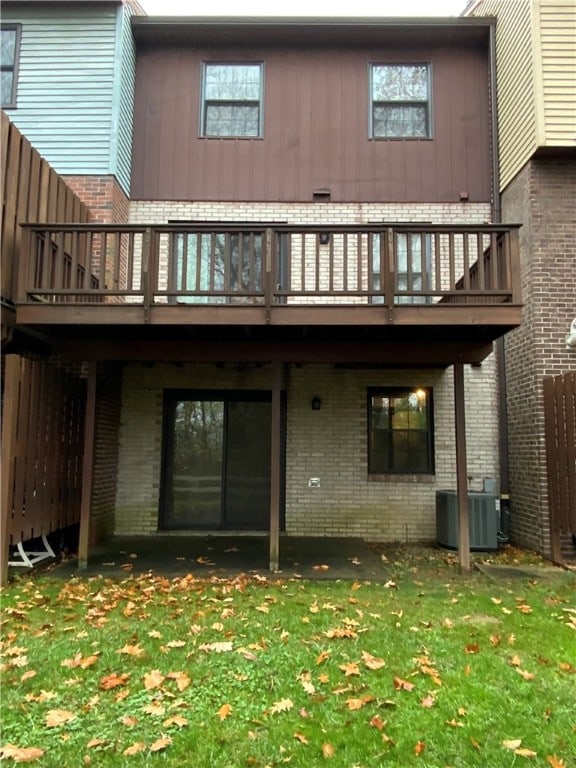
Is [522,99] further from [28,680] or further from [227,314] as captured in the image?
[28,680]

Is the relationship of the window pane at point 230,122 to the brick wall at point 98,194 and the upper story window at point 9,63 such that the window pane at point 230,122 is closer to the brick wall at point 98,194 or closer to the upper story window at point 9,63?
the brick wall at point 98,194

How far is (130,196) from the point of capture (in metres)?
8.75

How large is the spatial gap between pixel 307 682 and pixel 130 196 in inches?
311

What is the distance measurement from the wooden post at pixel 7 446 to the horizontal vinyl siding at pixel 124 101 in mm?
4025

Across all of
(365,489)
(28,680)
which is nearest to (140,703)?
(28,680)

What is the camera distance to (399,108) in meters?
8.94

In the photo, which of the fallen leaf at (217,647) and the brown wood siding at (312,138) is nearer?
the fallen leaf at (217,647)

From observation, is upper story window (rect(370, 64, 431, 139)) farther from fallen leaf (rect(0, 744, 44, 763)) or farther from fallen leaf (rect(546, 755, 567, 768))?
fallen leaf (rect(0, 744, 44, 763))

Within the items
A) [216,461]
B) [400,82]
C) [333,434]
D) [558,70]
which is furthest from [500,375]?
[400,82]

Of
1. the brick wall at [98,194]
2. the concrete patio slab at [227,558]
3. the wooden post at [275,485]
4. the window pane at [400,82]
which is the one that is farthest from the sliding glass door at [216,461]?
the window pane at [400,82]

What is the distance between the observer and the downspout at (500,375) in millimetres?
8031

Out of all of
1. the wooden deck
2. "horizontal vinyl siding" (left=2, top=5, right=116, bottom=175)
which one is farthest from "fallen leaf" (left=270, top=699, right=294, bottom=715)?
"horizontal vinyl siding" (left=2, top=5, right=116, bottom=175)

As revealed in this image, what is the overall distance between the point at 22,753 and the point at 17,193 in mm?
5540

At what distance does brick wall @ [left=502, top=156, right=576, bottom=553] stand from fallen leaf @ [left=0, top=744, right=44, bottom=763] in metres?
6.41
